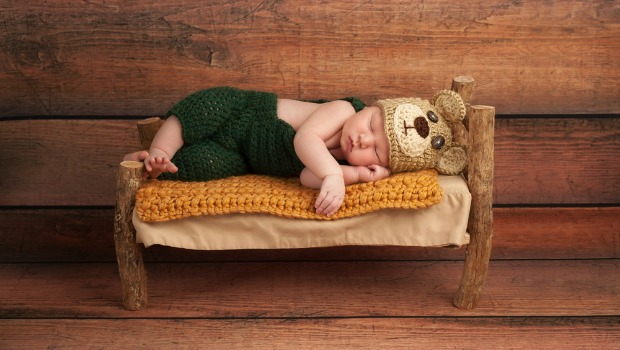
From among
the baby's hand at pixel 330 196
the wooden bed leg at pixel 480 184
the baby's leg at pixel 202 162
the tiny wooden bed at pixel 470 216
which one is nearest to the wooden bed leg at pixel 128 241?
the tiny wooden bed at pixel 470 216

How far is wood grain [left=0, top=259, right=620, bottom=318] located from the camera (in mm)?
2039

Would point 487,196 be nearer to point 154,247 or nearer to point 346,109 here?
point 346,109

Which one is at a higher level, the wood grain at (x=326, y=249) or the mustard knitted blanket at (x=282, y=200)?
the mustard knitted blanket at (x=282, y=200)

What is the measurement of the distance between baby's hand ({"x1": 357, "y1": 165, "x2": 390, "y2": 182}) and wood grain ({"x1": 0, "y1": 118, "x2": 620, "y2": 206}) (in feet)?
2.04

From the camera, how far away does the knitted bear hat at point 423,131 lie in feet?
6.09

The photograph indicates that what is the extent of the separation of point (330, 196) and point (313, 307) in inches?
17.0

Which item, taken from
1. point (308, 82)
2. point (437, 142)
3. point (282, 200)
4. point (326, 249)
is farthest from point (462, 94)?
point (326, 249)

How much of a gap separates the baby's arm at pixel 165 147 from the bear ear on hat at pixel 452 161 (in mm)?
748

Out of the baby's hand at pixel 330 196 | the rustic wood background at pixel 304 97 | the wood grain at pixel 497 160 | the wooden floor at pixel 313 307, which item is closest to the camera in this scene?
the baby's hand at pixel 330 196

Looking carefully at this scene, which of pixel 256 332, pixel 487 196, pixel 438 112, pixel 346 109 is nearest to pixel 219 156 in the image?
pixel 346 109

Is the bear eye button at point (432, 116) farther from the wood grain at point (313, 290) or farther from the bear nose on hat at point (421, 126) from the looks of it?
the wood grain at point (313, 290)

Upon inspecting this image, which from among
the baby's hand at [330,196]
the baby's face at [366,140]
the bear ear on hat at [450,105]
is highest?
the bear ear on hat at [450,105]

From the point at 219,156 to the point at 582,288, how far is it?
1.21m

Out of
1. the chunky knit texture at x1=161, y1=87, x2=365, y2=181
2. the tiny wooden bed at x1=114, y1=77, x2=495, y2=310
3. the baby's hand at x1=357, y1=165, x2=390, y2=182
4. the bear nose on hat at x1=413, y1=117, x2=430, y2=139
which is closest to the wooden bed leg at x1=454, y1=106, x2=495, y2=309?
the tiny wooden bed at x1=114, y1=77, x2=495, y2=310
